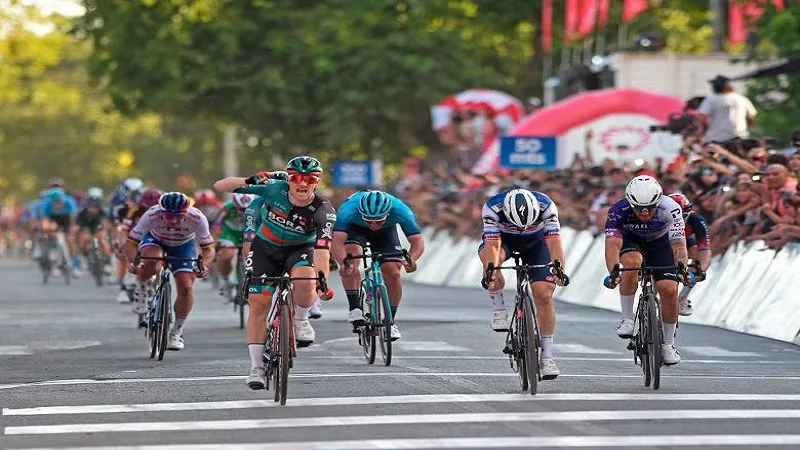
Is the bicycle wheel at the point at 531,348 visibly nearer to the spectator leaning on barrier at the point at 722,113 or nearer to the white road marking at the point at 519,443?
the white road marking at the point at 519,443

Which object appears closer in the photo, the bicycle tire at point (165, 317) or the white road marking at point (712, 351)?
the bicycle tire at point (165, 317)

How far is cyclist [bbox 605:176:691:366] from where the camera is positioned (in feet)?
56.0

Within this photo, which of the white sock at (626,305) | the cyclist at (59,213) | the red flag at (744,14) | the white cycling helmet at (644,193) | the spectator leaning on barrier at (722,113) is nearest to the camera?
the white cycling helmet at (644,193)

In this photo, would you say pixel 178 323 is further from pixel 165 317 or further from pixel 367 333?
pixel 367 333

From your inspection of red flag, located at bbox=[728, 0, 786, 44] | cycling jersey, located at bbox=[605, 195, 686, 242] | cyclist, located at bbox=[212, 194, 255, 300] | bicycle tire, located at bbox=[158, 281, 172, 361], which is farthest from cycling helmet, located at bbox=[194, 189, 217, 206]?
cycling jersey, located at bbox=[605, 195, 686, 242]

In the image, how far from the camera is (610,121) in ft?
134

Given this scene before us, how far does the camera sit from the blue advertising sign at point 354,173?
53.5 meters

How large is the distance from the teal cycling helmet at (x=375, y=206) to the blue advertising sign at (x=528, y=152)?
18.4 meters

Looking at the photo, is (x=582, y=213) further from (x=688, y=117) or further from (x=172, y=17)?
(x=172, y=17)

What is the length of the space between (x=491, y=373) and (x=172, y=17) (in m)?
38.9

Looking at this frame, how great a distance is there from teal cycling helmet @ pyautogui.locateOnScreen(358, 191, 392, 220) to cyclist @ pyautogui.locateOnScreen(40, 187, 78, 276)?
78.0 feet

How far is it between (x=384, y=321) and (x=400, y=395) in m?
3.13

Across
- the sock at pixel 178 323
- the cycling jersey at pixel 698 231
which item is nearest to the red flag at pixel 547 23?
the sock at pixel 178 323

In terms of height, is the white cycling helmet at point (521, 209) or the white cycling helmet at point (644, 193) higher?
the white cycling helmet at point (644, 193)
